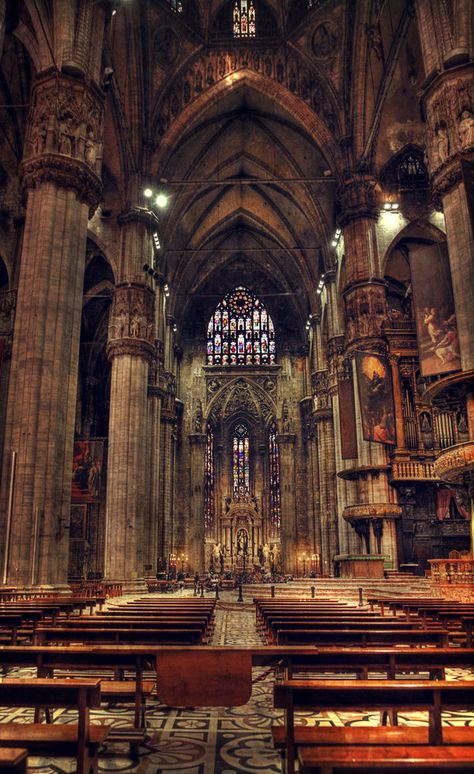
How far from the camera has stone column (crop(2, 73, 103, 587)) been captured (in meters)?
14.8

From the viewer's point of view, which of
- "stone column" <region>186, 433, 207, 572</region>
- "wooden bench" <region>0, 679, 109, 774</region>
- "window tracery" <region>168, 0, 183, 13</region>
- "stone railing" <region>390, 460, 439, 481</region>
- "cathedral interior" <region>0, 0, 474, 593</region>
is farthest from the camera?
"stone column" <region>186, 433, 207, 572</region>

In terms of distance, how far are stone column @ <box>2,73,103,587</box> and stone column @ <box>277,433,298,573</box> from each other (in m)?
34.1

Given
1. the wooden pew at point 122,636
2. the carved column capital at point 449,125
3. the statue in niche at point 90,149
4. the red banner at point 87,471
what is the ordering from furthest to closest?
the red banner at point 87,471 → the statue in niche at point 90,149 → the carved column capital at point 449,125 → the wooden pew at point 122,636

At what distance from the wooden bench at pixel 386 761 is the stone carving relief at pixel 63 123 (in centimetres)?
1719

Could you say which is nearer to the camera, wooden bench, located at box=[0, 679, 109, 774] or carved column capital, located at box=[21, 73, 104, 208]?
wooden bench, located at box=[0, 679, 109, 774]

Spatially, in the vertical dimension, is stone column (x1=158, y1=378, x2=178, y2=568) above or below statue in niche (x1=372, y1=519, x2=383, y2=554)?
above

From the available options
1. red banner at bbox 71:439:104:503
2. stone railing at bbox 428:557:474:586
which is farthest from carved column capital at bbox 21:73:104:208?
stone railing at bbox 428:557:474:586

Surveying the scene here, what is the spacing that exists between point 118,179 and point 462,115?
17172 millimetres

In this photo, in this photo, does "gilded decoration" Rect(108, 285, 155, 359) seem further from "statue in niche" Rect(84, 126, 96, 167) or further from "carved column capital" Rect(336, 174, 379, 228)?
"statue in niche" Rect(84, 126, 96, 167)

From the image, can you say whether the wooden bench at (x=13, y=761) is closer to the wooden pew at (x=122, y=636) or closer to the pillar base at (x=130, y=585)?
the wooden pew at (x=122, y=636)

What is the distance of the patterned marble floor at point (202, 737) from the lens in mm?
4395

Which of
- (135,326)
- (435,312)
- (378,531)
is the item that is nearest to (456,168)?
(435,312)

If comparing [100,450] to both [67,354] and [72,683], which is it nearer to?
[67,354]

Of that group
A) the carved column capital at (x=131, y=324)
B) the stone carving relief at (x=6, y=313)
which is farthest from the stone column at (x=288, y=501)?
the stone carving relief at (x=6, y=313)
